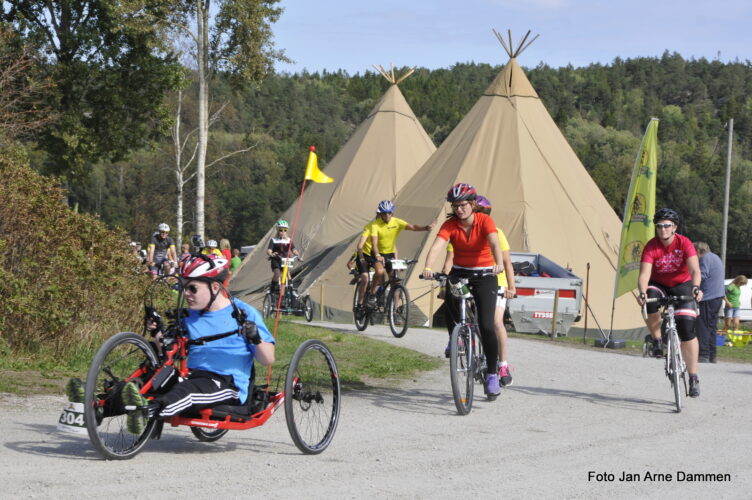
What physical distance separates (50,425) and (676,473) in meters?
4.07

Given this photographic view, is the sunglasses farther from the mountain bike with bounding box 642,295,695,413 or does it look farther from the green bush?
the mountain bike with bounding box 642,295,695,413

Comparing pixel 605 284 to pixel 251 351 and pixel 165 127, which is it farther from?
pixel 251 351

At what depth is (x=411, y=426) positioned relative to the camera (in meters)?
7.70

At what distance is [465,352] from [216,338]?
2944mm

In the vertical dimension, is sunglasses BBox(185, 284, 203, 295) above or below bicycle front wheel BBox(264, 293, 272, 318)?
above

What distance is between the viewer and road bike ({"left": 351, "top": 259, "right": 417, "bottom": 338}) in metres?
15.2

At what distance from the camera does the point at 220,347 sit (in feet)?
20.2

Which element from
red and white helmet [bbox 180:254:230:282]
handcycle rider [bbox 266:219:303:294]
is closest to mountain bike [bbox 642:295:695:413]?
red and white helmet [bbox 180:254:230:282]

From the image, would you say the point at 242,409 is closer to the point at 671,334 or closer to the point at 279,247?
the point at 671,334

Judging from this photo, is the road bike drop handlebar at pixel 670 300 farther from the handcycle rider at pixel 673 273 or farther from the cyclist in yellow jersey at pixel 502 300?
the cyclist in yellow jersey at pixel 502 300

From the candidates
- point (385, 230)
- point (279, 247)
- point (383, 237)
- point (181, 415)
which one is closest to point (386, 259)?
point (383, 237)

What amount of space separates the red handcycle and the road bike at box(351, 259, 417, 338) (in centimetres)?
843

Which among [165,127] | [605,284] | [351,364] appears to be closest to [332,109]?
[165,127]

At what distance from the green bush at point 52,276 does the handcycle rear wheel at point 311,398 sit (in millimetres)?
4059
